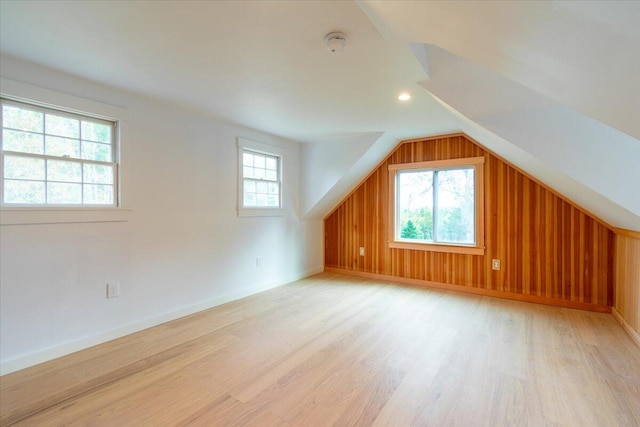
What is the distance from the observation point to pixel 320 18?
62.9 inches

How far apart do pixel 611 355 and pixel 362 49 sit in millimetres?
3061

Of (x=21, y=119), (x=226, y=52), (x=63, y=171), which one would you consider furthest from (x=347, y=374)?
(x=21, y=119)

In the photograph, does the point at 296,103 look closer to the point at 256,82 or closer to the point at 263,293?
the point at 256,82

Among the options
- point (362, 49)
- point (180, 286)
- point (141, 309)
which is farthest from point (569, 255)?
point (141, 309)

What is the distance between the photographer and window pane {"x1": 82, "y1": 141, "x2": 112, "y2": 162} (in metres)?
2.55

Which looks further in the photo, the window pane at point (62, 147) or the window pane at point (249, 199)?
the window pane at point (249, 199)

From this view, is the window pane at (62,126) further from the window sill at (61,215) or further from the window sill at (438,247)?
the window sill at (438,247)

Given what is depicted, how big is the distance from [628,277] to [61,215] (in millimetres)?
5148

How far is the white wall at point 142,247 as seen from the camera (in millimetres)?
2215

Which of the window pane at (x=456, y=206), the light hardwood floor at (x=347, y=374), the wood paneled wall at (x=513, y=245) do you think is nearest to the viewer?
the light hardwood floor at (x=347, y=374)

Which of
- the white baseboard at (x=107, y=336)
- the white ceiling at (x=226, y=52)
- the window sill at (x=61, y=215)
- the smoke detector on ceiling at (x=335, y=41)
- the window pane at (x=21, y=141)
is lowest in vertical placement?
the white baseboard at (x=107, y=336)

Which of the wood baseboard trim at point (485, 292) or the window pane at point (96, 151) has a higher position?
the window pane at point (96, 151)

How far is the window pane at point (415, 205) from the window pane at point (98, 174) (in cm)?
381

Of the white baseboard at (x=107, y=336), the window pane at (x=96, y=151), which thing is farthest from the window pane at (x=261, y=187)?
the window pane at (x=96, y=151)
